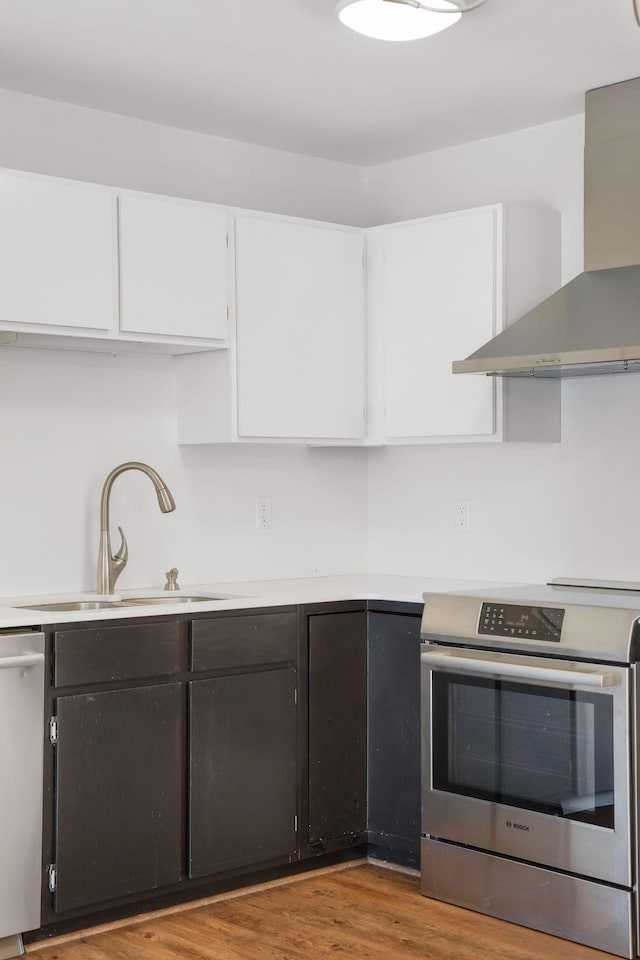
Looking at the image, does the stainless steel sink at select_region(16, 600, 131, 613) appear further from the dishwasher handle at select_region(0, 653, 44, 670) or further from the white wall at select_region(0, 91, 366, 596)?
the dishwasher handle at select_region(0, 653, 44, 670)

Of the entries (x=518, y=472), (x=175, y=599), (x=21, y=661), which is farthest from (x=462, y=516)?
(x=21, y=661)

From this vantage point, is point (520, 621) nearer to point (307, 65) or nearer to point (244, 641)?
point (244, 641)

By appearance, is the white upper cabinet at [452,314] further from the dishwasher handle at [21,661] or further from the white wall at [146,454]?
the dishwasher handle at [21,661]

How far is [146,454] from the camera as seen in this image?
13.0 ft

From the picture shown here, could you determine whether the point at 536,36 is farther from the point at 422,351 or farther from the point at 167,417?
the point at 167,417

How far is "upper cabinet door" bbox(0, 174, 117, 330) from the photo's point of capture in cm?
330

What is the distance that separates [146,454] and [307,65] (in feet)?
4.57

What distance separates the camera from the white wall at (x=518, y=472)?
3791mm

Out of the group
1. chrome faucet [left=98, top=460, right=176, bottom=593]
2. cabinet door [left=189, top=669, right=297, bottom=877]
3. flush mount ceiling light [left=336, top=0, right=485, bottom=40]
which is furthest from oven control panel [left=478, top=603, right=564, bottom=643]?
flush mount ceiling light [left=336, top=0, right=485, bottom=40]

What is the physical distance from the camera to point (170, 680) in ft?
11.0

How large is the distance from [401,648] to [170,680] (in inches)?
31.3

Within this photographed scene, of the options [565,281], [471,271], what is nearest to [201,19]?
[471,271]

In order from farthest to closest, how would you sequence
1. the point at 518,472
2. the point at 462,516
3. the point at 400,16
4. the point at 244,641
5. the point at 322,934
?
the point at 462,516
the point at 518,472
the point at 244,641
the point at 322,934
the point at 400,16

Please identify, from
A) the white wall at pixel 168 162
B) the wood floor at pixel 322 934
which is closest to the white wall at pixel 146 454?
the white wall at pixel 168 162
